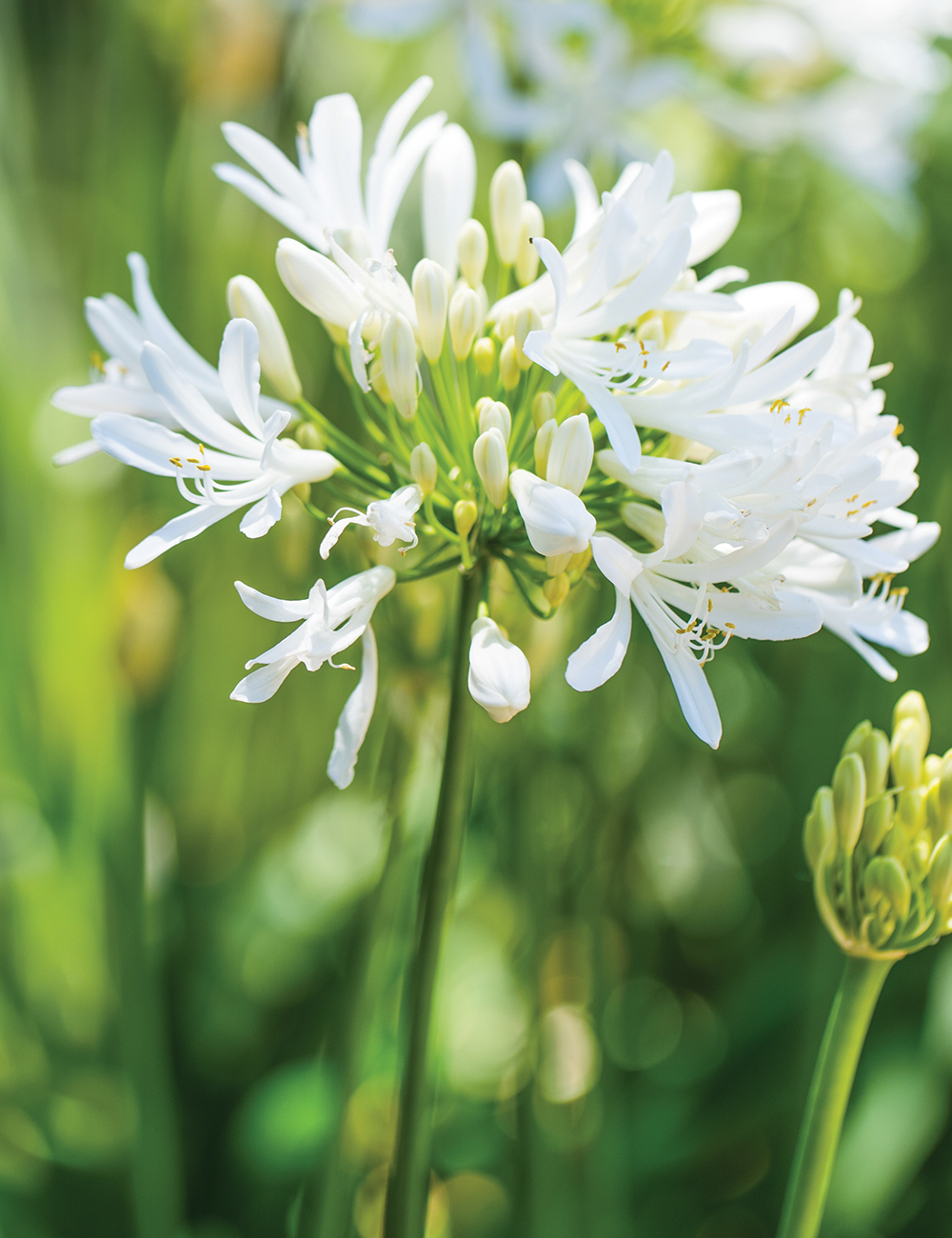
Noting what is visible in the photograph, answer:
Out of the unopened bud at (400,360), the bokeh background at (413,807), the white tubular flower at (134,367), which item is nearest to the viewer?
the unopened bud at (400,360)

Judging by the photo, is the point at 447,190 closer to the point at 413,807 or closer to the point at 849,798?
the point at 849,798

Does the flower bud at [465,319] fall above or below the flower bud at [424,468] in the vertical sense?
above

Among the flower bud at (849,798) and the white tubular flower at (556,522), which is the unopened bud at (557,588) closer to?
the white tubular flower at (556,522)

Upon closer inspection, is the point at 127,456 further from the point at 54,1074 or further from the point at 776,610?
the point at 54,1074

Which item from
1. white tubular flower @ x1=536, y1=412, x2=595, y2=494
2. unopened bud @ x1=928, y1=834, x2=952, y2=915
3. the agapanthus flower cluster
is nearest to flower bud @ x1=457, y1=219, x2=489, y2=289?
the agapanthus flower cluster

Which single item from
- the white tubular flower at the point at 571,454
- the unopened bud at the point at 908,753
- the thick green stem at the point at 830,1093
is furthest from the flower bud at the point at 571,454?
the thick green stem at the point at 830,1093

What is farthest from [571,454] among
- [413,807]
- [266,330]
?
[413,807]

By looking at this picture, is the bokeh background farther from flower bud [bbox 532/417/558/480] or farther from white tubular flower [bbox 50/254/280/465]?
flower bud [bbox 532/417/558/480]
